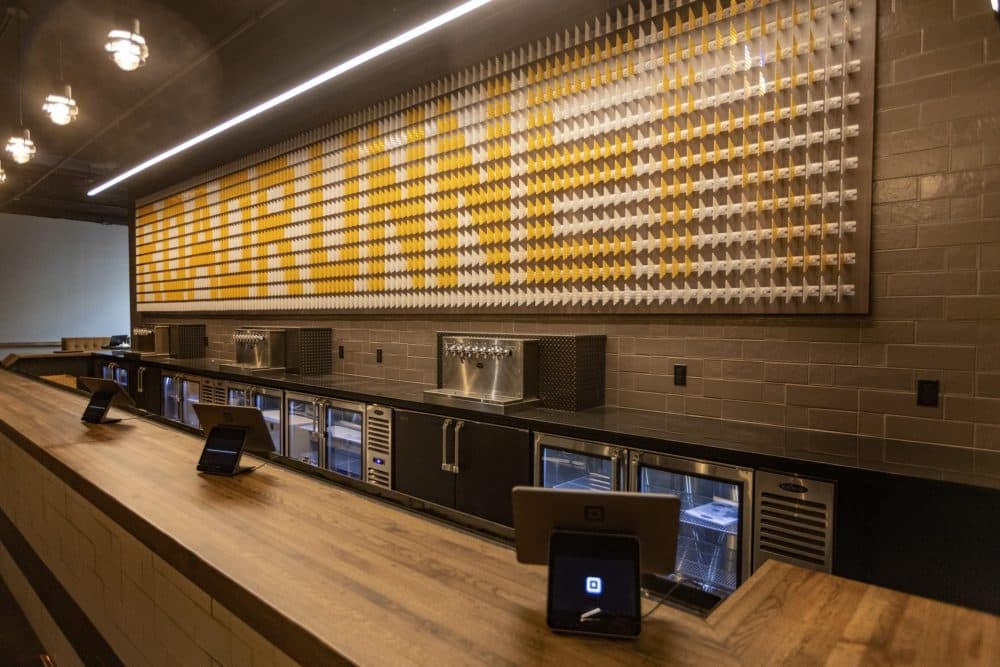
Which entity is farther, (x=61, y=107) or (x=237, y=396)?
(x=237, y=396)

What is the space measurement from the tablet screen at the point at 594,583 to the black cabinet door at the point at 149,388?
21.3 ft

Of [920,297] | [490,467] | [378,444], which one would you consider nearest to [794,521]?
[920,297]

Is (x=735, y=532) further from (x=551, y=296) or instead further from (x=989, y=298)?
(x=551, y=296)

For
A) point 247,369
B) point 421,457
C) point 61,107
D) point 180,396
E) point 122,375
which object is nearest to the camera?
point 421,457

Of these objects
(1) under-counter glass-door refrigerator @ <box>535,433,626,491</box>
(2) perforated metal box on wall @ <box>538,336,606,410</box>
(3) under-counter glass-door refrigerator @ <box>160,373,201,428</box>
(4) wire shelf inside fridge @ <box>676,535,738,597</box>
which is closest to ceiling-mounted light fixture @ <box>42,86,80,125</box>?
(3) under-counter glass-door refrigerator @ <box>160,373,201,428</box>

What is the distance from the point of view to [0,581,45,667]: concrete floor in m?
2.76

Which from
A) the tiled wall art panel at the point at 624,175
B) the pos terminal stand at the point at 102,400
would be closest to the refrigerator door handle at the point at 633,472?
the tiled wall art panel at the point at 624,175

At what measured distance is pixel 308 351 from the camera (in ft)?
17.9

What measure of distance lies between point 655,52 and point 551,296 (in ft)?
5.06

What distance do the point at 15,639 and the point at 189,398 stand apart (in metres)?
3.24

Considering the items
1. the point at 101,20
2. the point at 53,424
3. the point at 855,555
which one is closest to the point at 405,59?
the point at 101,20

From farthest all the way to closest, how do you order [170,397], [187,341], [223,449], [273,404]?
[187,341]
[170,397]
[273,404]
[223,449]

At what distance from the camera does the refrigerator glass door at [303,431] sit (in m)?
4.56

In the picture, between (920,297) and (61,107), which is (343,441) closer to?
(61,107)
